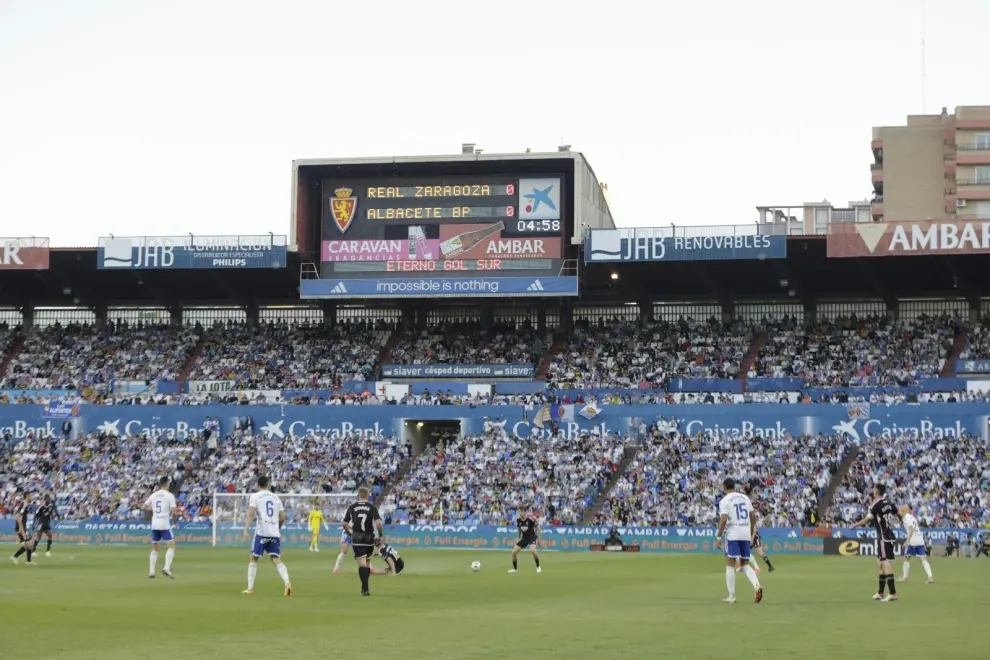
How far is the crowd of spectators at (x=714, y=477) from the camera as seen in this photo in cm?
5291

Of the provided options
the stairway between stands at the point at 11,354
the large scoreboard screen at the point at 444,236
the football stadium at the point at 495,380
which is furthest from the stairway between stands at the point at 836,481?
the stairway between stands at the point at 11,354

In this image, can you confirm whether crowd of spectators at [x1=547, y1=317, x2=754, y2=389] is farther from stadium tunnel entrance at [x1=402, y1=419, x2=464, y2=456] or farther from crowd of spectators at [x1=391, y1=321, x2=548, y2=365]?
stadium tunnel entrance at [x1=402, y1=419, x2=464, y2=456]

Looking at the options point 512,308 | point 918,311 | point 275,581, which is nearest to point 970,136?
point 918,311

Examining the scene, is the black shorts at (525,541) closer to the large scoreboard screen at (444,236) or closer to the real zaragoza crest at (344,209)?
the large scoreboard screen at (444,236)

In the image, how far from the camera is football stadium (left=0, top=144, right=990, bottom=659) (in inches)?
2082

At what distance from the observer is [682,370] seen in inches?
2571

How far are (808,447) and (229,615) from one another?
1599 inches

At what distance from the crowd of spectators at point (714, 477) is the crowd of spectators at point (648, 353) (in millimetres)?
6707

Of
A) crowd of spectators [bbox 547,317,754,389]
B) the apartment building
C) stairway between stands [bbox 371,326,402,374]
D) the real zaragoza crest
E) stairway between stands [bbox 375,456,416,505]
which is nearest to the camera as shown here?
stairway between stands [bbox 375,456,416,505]

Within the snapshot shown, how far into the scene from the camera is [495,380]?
2618 inches

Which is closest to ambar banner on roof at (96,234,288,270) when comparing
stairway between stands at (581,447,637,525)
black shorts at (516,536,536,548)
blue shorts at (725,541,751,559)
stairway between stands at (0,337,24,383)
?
stairway between stands at (0,337,24,383)

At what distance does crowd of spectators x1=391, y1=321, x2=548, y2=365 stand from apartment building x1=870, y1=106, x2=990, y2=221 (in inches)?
2078

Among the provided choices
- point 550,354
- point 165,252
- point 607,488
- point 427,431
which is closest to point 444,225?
point 550,354

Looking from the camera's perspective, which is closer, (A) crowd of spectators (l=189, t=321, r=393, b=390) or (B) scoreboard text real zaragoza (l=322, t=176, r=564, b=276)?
(B) scoreboard text real zaragoza (l=322, t=176, r=564, b=276)
